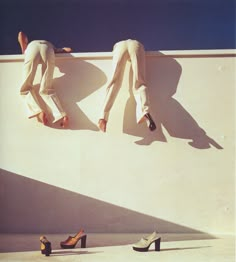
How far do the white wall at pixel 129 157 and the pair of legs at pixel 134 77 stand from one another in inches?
6.6

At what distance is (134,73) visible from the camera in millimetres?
4551

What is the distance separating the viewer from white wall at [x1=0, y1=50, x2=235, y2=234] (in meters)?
4.49

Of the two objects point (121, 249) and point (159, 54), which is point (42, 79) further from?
point (121, 249)

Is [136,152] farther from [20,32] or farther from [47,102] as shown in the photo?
[20,32]

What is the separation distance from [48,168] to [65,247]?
1.19 m

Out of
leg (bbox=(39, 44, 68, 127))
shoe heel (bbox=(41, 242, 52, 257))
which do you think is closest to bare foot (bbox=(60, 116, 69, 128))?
leg (bbox=(39, 44, 68, 127))

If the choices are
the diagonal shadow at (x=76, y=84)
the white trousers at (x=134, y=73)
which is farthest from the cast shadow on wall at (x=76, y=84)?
the white trousers at (x=134, y=73)

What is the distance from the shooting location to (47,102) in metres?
4.67

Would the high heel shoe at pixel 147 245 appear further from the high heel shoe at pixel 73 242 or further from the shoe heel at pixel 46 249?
the shoe heel at pixel 46 249

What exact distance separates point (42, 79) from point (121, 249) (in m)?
2.26

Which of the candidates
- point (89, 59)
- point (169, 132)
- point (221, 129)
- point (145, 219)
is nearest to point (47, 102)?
point (89, 59)

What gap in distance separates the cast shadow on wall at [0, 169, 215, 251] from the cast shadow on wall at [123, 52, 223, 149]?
92 centimetres

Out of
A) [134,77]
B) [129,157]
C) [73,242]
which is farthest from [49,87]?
[73,242]

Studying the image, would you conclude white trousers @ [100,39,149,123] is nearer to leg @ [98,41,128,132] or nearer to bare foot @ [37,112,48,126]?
leg @ [98,41,128,132]
